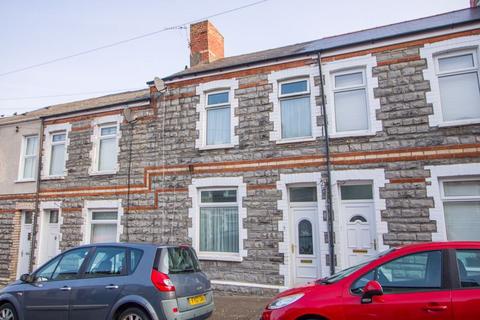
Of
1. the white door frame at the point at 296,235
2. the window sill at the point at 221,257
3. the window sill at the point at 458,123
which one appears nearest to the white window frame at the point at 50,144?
the window sill at the point at 221,257

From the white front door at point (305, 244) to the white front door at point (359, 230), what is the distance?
0.78 meters

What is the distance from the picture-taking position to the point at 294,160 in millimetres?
9375

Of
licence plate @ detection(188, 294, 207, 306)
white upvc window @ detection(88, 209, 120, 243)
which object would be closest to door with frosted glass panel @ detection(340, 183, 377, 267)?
licence plate @ detection(188, 294, 207, 306)

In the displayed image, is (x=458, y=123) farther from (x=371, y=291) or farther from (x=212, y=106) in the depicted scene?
(x=212, y=106)

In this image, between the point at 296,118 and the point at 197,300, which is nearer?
the point at 197,300

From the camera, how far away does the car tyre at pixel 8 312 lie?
20.4ft

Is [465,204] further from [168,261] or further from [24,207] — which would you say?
[24,207]

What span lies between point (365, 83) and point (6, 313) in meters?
9.19

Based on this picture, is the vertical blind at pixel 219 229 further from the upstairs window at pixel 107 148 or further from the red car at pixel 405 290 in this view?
the red car at pixel 405 290

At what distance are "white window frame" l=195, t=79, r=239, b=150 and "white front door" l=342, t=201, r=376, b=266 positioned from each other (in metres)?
3.60

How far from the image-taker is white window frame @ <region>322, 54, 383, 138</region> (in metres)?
8.83

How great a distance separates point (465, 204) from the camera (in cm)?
792

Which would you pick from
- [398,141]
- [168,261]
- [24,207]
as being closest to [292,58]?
[398,141]

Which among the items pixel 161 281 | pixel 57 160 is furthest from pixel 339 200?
pixel 57 160
